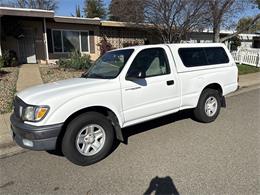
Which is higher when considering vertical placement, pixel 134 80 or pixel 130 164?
pixel 134 80

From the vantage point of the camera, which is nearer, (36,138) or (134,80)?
(36,138)

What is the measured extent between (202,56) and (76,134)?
324cm

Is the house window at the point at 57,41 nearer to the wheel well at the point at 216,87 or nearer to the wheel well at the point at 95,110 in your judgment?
the wheel well at the point at 216,87

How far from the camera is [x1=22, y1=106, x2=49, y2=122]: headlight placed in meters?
3.16

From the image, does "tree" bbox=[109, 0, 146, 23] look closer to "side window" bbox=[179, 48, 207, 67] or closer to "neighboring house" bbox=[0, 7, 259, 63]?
"neighboring house" bbox=[0, 7, 259, 63]

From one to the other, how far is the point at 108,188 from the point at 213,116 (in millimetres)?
3263

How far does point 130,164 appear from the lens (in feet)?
11.6

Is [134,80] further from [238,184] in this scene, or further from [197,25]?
[197,25]

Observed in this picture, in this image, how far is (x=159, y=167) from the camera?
3.40 metres

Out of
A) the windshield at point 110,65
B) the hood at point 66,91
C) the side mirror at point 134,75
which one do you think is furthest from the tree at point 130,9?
the hood at point 66,91

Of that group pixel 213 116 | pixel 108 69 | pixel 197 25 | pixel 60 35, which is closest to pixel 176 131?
pixel 213 116

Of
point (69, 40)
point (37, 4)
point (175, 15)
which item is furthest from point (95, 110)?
point (37, 4)

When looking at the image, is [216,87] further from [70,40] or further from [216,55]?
[70,40]

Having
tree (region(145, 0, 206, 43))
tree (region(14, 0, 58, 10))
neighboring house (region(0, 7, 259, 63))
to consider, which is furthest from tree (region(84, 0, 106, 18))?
tree (region(145, 0, 206, 43))
